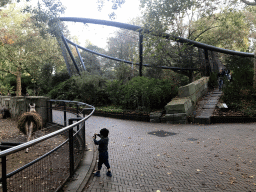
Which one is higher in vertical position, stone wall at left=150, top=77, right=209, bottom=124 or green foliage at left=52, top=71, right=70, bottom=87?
green foliage at left=52, top=71, right=70, bottom=87

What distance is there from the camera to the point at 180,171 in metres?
4.48

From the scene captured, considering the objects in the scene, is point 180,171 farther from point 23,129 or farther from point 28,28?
point 28,28

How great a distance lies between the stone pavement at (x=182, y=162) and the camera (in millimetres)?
3814

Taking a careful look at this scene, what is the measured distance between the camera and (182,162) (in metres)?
5.04

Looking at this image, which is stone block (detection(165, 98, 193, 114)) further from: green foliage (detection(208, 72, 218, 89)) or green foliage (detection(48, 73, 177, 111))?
green foliage (detection(208, 72, 218, 89))

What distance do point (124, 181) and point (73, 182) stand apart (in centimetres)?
98

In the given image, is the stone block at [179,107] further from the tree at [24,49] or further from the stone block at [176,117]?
the tree at [24,49]

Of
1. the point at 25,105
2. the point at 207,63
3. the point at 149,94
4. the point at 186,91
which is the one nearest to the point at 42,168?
the point at 25,105

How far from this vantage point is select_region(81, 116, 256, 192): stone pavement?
3.81m

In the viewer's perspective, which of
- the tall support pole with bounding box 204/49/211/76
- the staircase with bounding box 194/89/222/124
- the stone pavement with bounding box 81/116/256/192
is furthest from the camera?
the tall support pole with bounding box 204/49/211/76

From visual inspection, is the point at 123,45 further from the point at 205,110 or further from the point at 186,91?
the point at 205,110

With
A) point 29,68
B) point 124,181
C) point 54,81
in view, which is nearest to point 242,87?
point 124,181

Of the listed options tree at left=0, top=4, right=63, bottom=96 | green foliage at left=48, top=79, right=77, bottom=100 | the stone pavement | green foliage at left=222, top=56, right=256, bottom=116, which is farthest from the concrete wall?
tree at left=0, top=4, right=63, bottom=96

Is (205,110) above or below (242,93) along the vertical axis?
below
